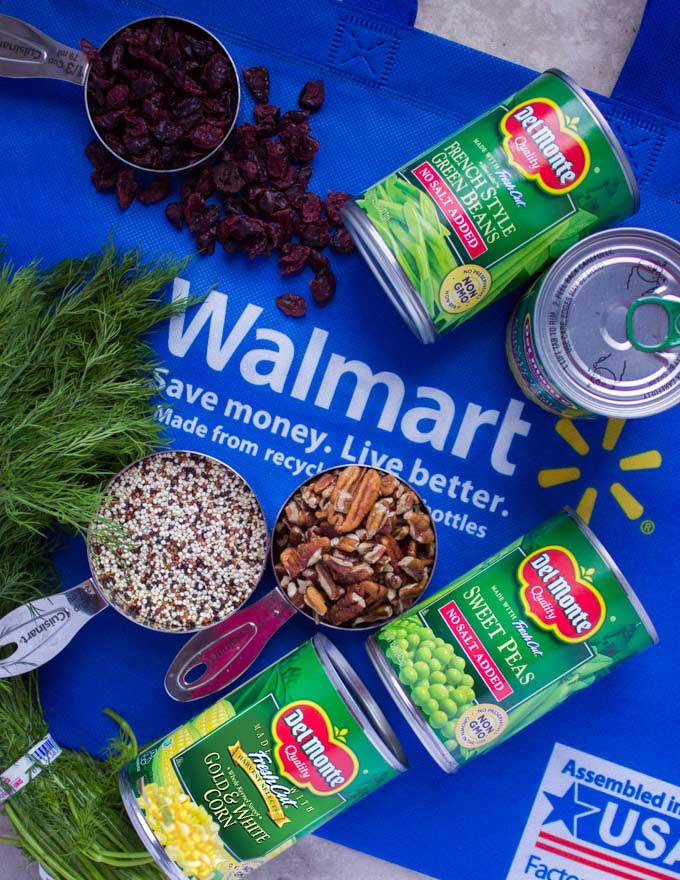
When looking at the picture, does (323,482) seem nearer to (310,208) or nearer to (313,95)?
(310,208)

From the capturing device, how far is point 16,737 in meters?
1.34

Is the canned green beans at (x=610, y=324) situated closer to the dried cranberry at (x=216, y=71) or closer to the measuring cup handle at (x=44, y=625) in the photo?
the dried cranberry at (x=216, y=71)

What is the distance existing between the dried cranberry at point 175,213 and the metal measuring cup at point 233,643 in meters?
0.49

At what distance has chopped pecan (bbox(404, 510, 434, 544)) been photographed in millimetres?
1314

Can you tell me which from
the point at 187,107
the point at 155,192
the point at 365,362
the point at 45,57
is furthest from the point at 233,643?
the point at 45,57

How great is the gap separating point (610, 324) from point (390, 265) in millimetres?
330

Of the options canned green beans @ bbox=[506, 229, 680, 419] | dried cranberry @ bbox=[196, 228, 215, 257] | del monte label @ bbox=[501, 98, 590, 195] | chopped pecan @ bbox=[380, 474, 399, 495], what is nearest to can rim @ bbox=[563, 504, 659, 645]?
canned green beans @ bbox=[506, 229, 680, 419]

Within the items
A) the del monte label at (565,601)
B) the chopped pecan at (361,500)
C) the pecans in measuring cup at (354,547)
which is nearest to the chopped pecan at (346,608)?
the pecans in measuring cup at (354,547)

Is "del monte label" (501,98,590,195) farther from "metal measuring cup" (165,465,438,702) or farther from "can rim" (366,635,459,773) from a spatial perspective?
"can rim" (366,635,459,773)

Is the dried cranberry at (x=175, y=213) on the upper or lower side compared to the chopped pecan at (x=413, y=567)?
upper

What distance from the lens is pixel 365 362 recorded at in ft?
4.64

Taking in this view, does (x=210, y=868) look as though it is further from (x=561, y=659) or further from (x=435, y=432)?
(x=435, y=432)

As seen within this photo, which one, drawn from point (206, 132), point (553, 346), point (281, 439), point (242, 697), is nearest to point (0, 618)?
point (242, 697)

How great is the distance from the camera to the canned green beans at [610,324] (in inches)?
46.7
